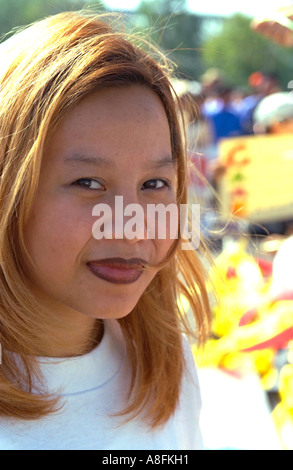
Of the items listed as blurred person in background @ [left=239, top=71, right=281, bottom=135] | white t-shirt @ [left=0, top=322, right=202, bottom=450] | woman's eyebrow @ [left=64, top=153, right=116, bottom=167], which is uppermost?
blurred person in background @ [left=239, top=71, right=281, bottom=135]

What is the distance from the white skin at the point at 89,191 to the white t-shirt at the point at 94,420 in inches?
4.1

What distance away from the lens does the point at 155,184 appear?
0.86 meters

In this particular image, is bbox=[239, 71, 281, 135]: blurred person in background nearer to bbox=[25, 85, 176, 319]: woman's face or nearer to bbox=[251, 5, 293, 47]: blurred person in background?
bbox=[251, 5, 293, 47]: blurred person in background

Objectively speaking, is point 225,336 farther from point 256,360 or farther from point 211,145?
point 211,145

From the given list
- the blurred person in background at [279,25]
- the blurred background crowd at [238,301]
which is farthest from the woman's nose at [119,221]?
the blurred person in background at [279,25]

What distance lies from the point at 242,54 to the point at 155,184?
27342mm

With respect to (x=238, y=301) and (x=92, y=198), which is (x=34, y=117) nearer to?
(x=92, y=198)

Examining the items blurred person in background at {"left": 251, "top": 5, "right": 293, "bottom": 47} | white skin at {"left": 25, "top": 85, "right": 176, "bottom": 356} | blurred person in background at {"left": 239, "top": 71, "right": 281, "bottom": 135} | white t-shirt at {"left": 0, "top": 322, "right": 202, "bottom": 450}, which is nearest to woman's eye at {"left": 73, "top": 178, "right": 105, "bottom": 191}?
white skin at {"left": 25, "top": 85, "right": 176, "bottom": 356}

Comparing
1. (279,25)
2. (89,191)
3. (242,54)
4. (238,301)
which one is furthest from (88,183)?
(242,54)

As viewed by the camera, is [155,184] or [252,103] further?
[252,103]

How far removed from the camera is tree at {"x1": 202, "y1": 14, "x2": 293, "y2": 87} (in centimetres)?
2325

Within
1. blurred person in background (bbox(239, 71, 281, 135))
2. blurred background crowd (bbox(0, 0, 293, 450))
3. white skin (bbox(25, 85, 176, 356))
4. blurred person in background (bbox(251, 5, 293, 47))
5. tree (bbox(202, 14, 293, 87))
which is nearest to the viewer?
white skin (bbox(25, 85, 176, 356))

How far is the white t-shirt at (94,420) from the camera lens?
32.3 inches

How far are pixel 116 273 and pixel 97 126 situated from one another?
0.65 ft
